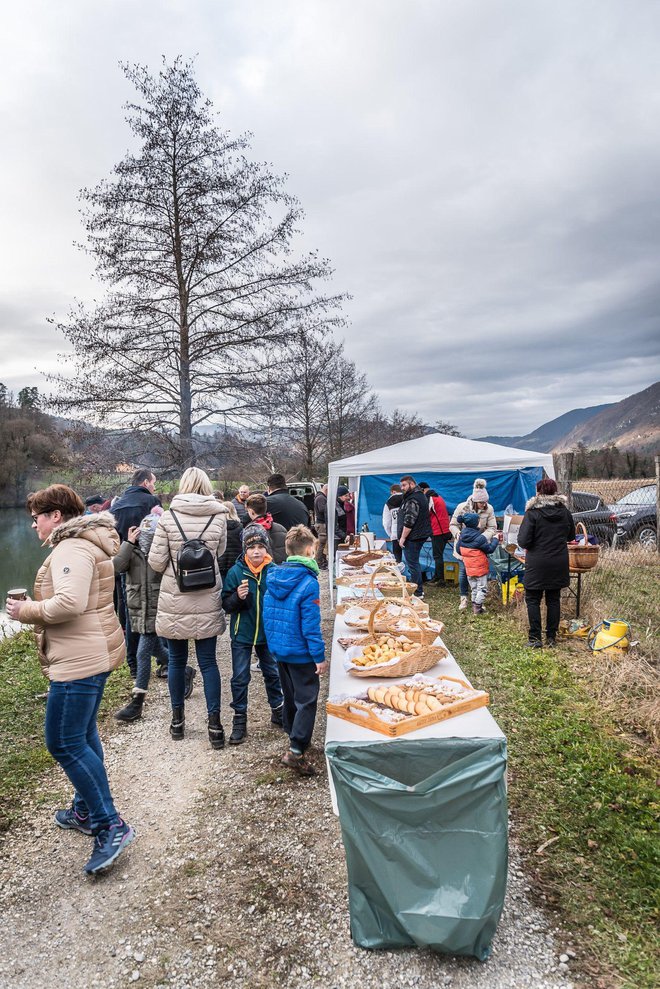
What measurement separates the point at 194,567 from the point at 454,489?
858 centimetres

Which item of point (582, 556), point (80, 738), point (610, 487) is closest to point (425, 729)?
point (80, 738)

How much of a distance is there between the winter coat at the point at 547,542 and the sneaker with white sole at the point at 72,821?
446cm

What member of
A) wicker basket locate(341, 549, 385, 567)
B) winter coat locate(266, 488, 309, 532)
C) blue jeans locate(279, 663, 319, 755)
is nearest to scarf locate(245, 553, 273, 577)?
blue jeans locate(279, 663, 319, 755)

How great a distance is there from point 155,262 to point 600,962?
39.0 feet

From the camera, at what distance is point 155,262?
36.5 ft

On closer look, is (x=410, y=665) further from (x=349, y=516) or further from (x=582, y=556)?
(x=349, y=516)

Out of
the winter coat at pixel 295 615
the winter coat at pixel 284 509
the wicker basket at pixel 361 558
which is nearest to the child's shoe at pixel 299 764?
the winter coat at pixel 295 615

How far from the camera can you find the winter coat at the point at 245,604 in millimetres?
4117

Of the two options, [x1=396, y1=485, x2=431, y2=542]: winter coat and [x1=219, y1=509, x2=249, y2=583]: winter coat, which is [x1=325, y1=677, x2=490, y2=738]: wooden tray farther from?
[x1=396, y1=485, x2=431, y2=542]: winter coat

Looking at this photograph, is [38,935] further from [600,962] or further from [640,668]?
[640,668]

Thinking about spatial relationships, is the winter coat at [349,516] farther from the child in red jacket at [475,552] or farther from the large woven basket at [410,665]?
the large woven basket at [410,665]

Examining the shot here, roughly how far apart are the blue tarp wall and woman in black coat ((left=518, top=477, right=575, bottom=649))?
10.8 ft

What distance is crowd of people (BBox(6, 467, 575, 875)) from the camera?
271cm

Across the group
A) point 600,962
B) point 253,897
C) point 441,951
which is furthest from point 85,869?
point 600,962
